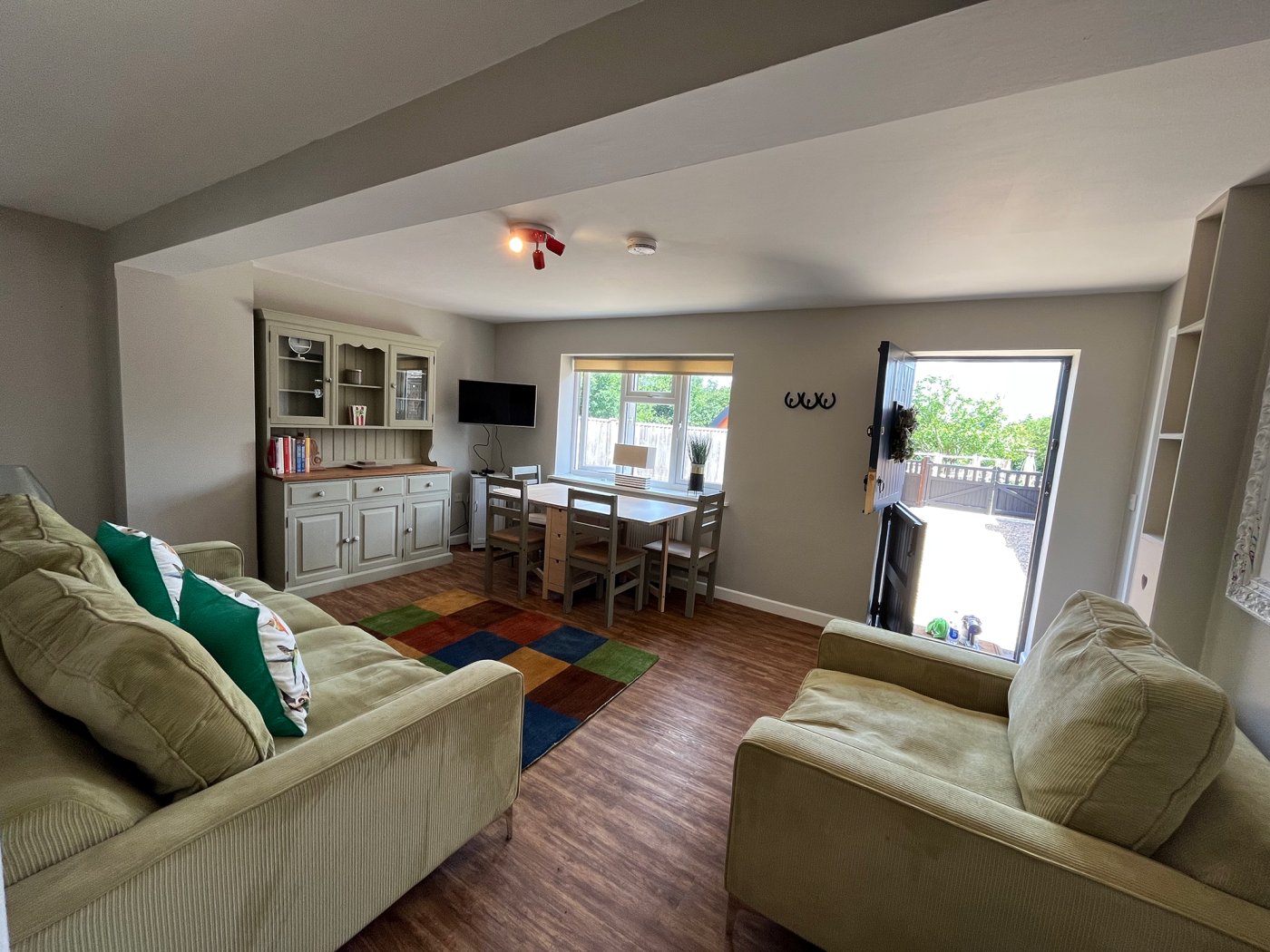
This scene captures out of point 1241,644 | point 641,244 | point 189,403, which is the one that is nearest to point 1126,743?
point 1241,644

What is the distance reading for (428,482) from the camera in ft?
14.1

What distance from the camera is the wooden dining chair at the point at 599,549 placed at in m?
3.36

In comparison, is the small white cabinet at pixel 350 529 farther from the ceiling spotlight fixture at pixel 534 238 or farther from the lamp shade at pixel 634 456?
the ceiling spotlight fixture at pixel 534 238

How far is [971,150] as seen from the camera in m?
1.45

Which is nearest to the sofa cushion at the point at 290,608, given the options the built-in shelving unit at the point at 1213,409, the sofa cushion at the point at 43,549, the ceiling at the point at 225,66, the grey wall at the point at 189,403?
the sofa cushion at the point at 43,549

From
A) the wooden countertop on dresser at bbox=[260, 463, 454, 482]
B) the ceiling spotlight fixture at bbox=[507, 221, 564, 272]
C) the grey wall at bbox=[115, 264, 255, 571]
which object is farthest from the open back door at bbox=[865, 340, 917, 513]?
the grey wall at bbox=[115, 264, 255, 571]

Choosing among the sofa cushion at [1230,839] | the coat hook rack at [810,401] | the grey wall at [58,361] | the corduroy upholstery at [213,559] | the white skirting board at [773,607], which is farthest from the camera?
the white skirting board at [773,607]

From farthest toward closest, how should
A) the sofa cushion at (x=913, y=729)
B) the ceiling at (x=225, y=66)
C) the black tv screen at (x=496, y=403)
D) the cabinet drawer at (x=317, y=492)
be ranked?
the black tv screen at (x=496, y=403)
the cabinet drawer at (x=317, y=492)
the sofa cushion at (x=913, y=729)
the ceiling at (x=225, y=66)

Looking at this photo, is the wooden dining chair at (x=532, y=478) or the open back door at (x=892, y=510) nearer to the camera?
the open back door at (x=892, y=510)

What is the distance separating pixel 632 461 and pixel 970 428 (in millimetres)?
2566

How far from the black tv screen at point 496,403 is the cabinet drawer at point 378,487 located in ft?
3.19

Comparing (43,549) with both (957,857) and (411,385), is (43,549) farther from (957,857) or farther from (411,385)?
(411,385)

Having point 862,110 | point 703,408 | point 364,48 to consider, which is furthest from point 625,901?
point 703,408

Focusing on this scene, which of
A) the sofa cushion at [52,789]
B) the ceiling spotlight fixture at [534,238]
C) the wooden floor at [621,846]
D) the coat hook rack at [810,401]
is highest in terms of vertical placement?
the ceiling spotlight fixture at [534,238]
